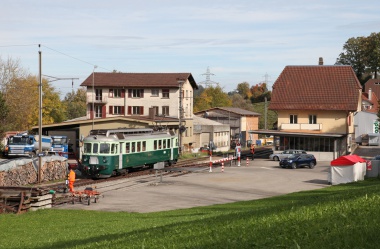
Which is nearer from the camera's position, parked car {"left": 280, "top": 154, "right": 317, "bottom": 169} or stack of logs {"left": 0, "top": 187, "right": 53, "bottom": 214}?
stack of logs {"left": 0, "top": 187, "right": 53, "bottom": 214}

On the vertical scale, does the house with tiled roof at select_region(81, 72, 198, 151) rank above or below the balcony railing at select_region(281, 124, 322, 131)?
above

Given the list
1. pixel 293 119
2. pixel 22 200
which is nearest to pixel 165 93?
pixel 293 119

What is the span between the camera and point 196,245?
12.0m

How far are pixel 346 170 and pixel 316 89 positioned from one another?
2942cm

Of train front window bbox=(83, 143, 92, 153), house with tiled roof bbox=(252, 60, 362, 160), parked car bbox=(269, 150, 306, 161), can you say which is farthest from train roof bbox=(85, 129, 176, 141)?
house with tiled roof bbox=(252, 60, 362, 160)

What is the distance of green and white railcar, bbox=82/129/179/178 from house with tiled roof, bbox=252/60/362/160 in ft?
62.8

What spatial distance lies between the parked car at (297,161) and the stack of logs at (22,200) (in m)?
27.6

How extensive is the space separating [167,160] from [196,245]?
1570 inches

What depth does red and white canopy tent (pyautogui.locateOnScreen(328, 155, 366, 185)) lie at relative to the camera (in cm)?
3994

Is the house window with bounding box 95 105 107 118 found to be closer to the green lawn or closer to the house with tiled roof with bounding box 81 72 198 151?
the house with tiled roof with bounding box 81 72 198 151

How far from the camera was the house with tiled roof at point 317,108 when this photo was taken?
63594 millimetres

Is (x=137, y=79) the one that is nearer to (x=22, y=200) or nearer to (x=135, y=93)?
(x=135, y=93)

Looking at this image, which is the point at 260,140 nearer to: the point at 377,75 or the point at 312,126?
the point at 312,126

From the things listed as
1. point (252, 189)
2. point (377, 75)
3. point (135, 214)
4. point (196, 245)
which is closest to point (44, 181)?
point (252, 189)
